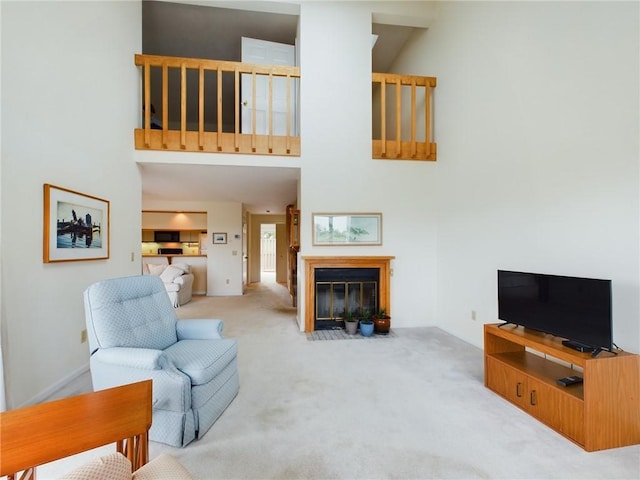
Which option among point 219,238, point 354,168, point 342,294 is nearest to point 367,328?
point 342,294

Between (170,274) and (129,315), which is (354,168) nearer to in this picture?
(129,315)

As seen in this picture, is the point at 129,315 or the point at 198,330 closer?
the point at 129,315

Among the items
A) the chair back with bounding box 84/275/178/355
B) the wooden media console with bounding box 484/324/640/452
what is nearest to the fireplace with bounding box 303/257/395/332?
the chair back with bounding box 84/275/178/355

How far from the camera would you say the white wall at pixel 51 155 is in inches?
78.0

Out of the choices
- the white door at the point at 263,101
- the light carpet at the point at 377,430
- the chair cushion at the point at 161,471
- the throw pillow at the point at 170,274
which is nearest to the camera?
the chair cushion at the point at 161,471

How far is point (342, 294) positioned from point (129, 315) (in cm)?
274

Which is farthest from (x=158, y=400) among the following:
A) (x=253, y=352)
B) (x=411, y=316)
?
(x=411, y=316)

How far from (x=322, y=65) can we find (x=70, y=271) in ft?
12.0

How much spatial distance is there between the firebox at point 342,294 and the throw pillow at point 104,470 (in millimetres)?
3325

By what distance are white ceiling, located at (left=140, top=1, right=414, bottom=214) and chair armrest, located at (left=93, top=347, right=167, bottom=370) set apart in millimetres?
2710

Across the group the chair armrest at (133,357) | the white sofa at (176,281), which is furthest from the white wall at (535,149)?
the white sofa at (176,281)

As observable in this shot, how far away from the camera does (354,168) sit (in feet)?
13.6

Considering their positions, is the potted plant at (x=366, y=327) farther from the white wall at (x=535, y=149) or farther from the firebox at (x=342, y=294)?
the white wall at (x=535, y=149)

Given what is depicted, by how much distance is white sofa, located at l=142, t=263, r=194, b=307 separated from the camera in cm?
550
